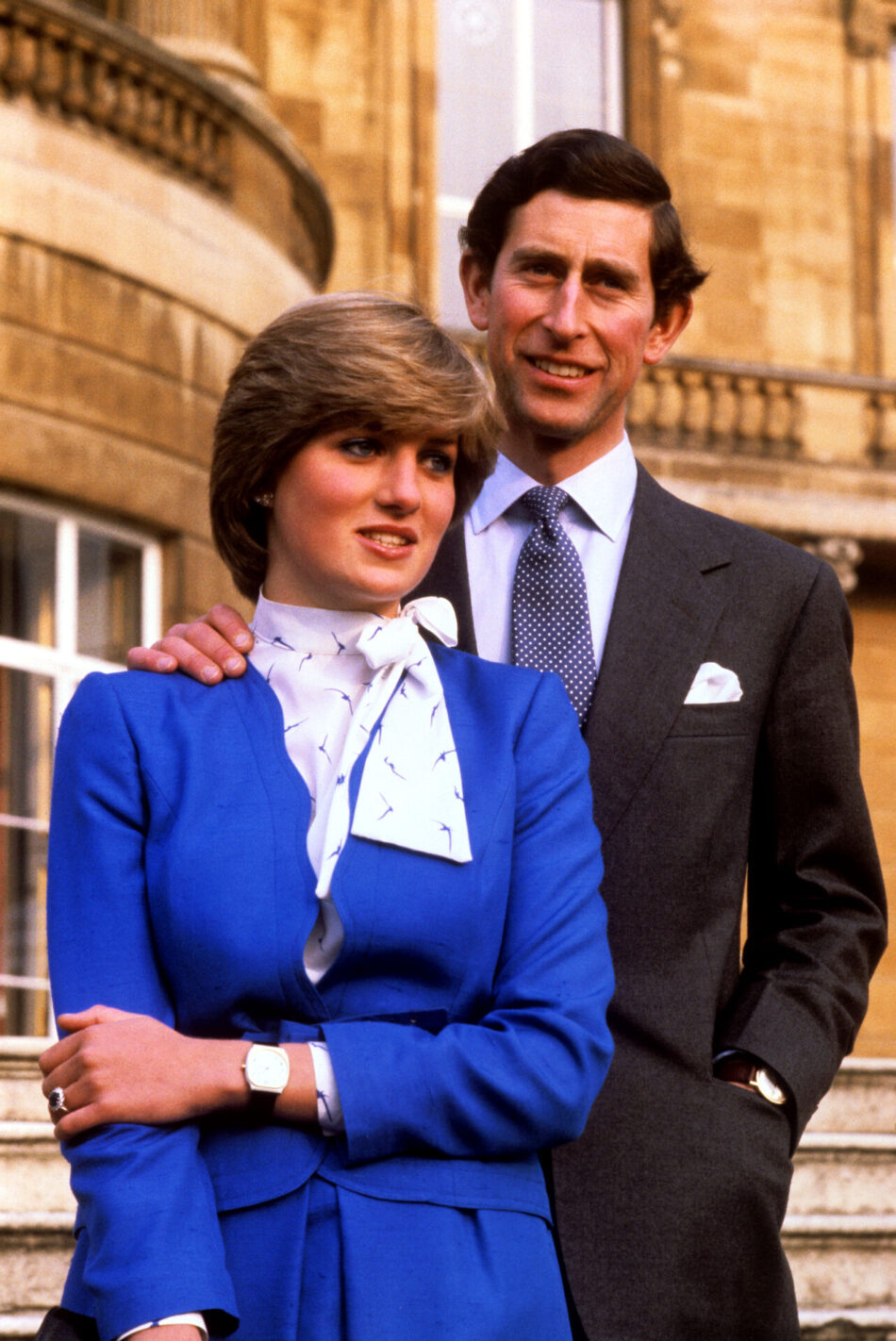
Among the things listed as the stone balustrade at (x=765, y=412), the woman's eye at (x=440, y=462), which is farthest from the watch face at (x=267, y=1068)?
the stone balustrade at (x=765, y=412)

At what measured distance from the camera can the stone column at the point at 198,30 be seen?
10609mm

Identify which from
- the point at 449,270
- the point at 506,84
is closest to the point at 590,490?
the point at 449,270

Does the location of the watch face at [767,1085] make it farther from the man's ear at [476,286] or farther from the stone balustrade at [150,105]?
the stone balustrade at [150,105]

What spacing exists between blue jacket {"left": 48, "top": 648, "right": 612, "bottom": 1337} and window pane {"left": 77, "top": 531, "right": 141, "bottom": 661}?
22.6 ft

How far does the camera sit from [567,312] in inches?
106

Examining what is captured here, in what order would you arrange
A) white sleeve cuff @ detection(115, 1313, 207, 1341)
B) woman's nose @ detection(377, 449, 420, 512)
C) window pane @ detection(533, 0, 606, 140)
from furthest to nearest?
window pane @ detection(533, 0, 606, 140) → woman's nose @ detection(377, 449, 420, 512) → white sleeve cuff @ detection(115, 1313, 207, 1341)

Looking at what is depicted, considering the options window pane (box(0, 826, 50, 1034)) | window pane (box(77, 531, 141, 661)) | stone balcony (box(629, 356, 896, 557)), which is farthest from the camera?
stone balcony (box(629, 356, 896, 557))

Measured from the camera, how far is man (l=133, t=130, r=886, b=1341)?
245cm

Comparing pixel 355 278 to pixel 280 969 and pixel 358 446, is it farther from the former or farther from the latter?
pixel 280 969

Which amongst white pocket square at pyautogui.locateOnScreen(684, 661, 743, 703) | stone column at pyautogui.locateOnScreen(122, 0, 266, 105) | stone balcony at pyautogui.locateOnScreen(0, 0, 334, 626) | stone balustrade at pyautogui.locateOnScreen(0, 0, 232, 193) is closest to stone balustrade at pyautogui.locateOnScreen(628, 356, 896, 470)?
stone column at pyautogui.locateOnScreen(122, 0, 266, 105)

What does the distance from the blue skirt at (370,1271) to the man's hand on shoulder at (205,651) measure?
54cm

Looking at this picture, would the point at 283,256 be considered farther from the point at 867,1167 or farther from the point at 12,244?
the point at 867,1167

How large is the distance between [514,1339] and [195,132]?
323 inches

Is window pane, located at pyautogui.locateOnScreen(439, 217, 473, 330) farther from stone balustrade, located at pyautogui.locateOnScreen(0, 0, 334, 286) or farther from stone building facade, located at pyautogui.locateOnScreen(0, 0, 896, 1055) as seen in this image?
stone balustrade, located at pyautogui.locateOnScreen(0, 0, 334, 286)
